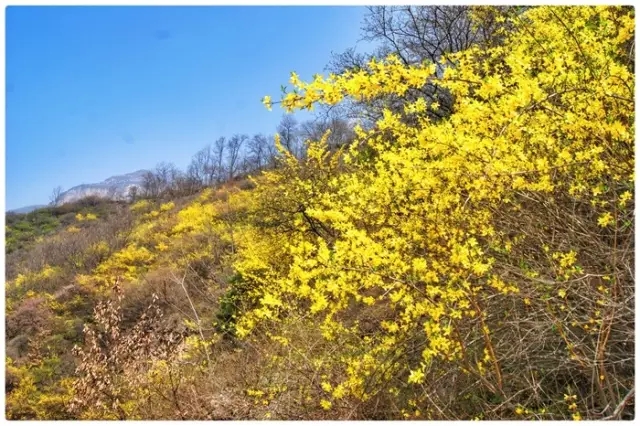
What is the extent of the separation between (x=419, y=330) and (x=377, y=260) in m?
1.09

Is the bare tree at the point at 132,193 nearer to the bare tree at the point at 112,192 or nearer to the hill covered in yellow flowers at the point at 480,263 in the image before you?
the bare tree at the point at 112,192

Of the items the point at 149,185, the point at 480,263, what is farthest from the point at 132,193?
the point at 480,263

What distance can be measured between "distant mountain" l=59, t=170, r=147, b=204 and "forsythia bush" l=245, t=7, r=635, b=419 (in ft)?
136

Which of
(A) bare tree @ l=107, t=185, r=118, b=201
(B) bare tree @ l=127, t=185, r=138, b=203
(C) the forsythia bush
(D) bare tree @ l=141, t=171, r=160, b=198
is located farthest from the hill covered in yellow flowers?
(A) bare tree @ l=107, t=185, r=118, b=201

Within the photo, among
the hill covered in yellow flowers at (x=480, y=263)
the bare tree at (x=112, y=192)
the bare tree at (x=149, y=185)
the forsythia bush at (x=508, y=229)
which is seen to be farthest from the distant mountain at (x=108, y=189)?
the forsythia bush at (x=508, y=229)

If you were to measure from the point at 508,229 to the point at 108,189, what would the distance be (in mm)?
46539

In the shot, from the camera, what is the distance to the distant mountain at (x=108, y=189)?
43.3 meters

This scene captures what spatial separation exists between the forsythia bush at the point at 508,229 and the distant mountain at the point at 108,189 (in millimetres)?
41398

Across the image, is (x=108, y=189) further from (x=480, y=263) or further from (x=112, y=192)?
(x=480, y=263)

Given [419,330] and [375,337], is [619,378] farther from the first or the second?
[375,337]

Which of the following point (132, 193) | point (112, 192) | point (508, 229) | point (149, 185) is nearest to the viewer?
point (508, 229)

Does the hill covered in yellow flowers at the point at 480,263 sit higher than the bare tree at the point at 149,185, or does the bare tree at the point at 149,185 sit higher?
the bare tree at the point at 149,185

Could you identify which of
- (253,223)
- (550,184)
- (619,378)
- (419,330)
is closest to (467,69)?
(550,184)

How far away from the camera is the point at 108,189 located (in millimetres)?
45406
